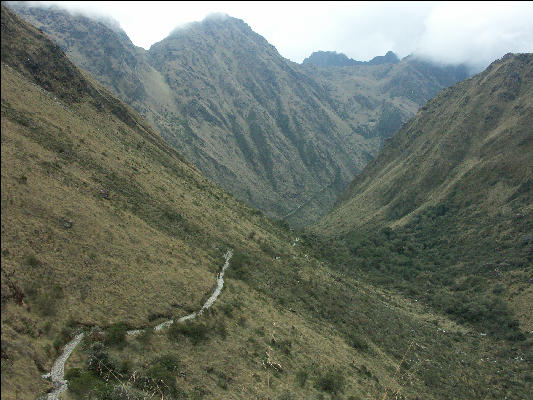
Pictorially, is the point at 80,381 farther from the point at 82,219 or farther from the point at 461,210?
the point at 461,210

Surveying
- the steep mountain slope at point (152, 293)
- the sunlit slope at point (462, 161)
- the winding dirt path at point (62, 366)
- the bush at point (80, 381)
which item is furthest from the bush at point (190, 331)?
the sunlit slope at point (462, 161)

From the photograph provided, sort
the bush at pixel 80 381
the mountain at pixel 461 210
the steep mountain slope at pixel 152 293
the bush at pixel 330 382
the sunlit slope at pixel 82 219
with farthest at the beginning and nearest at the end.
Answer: the mountain at pixel 461 210
the bush at pixel 330 382
the steep mountain slope at pixel 152 293
the sunlit slope at pixel 82 219
the bush at pixel 80 381

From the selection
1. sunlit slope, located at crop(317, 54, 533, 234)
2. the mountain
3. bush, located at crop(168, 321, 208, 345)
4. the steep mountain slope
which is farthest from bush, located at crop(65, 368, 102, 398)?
sunlit slope, located at crop(317, 54, 533, 234)

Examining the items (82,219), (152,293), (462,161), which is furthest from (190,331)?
(462,161)

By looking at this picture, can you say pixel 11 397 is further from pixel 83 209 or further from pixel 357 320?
pixel 357 320

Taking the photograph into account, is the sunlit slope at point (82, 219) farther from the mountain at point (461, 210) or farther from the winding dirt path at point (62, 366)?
the mountain at point (461, 210)

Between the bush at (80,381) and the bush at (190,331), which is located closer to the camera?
the bush at (80,381)
